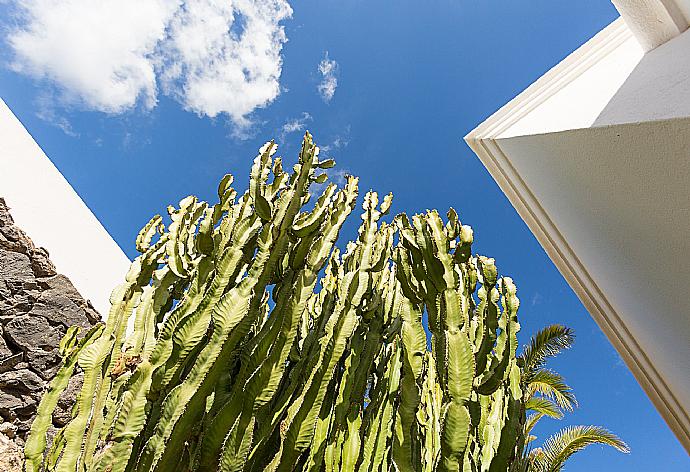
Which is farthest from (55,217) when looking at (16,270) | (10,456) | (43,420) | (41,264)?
(43,420)

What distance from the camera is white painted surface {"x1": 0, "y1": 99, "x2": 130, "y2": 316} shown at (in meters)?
3.06

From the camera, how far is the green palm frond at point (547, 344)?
5.87m

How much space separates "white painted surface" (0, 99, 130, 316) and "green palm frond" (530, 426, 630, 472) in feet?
19.3

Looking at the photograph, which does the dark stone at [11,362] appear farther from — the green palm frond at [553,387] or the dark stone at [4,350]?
the green palm frond at [553,387]

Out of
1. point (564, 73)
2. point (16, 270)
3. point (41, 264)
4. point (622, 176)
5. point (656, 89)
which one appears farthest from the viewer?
point (41, 264)

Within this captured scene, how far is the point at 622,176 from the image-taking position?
4.19 feet

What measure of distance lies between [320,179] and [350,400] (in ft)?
3.03

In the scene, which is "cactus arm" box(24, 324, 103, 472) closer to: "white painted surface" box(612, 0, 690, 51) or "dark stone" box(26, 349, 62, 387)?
"dark stone" box(26, 349, 62, 387)

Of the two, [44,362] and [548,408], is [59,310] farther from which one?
[548,408]

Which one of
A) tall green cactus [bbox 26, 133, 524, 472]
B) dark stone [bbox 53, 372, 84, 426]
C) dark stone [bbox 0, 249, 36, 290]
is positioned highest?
dark stone [bbox 0, 249, 36, 290]

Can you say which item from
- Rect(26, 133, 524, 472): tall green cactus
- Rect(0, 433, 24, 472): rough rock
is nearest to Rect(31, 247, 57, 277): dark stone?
Rect(0, 433, 24, 472): rough rock

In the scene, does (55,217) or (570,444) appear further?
(570,444)

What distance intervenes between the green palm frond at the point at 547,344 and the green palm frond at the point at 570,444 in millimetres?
1126

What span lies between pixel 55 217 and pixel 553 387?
632cm
